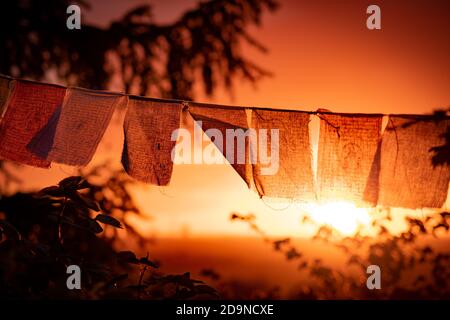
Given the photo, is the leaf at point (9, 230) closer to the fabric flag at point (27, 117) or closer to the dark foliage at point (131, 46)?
the fabric flag at point (27, 117)

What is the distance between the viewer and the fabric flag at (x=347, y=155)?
3789 mm

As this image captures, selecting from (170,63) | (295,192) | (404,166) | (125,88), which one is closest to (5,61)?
(125,88)

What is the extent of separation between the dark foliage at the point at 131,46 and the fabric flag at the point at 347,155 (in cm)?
268

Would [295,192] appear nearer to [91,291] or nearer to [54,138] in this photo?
[54,138]

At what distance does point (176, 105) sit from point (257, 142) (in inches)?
24.0

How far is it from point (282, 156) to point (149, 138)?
0.92m

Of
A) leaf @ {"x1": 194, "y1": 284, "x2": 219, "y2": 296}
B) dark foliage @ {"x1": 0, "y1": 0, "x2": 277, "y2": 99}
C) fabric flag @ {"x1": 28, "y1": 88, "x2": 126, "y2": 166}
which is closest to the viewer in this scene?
leaf @ {"x1": 194, "y1": 284, "x2": 219, "y2": 296}

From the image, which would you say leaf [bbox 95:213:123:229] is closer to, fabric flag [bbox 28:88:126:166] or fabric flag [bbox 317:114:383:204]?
fabric flag [bbox 28:88:126:166]

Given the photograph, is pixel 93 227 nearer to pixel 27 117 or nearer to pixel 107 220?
pixel 107 220

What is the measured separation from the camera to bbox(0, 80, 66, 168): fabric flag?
3.80 meters

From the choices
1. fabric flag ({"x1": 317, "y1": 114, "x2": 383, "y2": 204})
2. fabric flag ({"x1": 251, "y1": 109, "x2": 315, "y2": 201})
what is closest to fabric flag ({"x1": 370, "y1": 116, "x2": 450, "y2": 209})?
fabric flag ({"x1": 317, "y1": 114, "x2": 383, "y2": 204})

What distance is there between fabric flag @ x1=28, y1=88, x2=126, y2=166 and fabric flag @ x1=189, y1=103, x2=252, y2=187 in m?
0.59

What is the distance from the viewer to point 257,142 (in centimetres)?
383

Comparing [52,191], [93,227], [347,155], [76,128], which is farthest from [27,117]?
[347,155]
